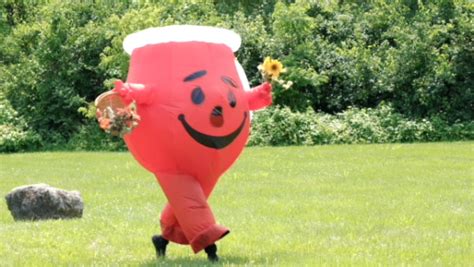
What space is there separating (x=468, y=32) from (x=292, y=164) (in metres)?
9.30

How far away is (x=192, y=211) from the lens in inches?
329

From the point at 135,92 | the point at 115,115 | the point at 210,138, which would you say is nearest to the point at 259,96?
the point at 210,138

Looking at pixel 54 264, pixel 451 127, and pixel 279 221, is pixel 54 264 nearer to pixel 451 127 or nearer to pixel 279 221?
pixel 279 221

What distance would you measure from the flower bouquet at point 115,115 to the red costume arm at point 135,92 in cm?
5

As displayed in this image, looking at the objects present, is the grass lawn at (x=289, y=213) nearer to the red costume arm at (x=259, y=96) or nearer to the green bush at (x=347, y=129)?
the red costume arm at (x=259, y=96)

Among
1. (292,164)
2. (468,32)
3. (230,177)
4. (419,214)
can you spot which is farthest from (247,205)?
(468,32)

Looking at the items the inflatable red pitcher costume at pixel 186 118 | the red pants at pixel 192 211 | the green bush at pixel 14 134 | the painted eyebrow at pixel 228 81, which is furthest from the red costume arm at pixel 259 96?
the green bush at pixel 14 134

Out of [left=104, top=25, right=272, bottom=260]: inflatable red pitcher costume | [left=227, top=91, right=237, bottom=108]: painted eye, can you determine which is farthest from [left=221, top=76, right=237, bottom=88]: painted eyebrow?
[left=227, top=91, right=237, bottom=108]: painted eye

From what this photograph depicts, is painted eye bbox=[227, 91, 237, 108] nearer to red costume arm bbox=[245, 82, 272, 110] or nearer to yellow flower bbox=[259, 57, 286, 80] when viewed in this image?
red costume arm bbox=[245, 82, 272, 110]

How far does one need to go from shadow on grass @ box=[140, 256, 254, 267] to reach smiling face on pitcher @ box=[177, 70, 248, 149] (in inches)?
42.2

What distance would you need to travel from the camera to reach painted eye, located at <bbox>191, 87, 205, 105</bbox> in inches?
333

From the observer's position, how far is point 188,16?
27750mm

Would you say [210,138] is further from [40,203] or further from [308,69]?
[308,69]

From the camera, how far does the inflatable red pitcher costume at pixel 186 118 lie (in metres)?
8.38
